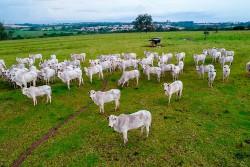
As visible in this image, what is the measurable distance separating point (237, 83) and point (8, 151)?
20384mm

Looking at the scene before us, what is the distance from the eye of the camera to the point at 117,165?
1114 cm

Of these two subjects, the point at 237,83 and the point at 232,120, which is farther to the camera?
the point at 237,83

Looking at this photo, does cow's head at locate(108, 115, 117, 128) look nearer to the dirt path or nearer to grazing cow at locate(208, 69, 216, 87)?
the dirt path

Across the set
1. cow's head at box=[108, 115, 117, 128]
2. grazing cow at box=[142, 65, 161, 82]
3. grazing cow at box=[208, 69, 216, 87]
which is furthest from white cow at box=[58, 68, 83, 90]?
grazing cow at box=[208, 69, 216, 87]

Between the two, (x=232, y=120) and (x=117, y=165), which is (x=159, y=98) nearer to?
(x=232, y=120)

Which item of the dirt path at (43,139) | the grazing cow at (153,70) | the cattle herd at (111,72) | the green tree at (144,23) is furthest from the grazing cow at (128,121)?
the green tree at (144,23)

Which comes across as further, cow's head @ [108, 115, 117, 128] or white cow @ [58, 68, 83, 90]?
white cow @ [58, 68, 83, 90]

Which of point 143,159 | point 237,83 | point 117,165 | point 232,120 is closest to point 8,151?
point 117,165

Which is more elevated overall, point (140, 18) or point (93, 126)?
point (140, 18)

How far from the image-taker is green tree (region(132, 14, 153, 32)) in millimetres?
117562

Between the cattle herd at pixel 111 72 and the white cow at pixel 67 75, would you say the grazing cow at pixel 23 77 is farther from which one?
the white cow at pixel 67 75

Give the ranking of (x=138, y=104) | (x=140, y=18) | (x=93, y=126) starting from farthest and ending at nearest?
(x=140, y=18), (x=138, y=104), (x=93, y=126)

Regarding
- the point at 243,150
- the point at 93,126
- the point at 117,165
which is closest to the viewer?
the point at 117,165

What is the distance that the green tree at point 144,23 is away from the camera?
11756 cm
